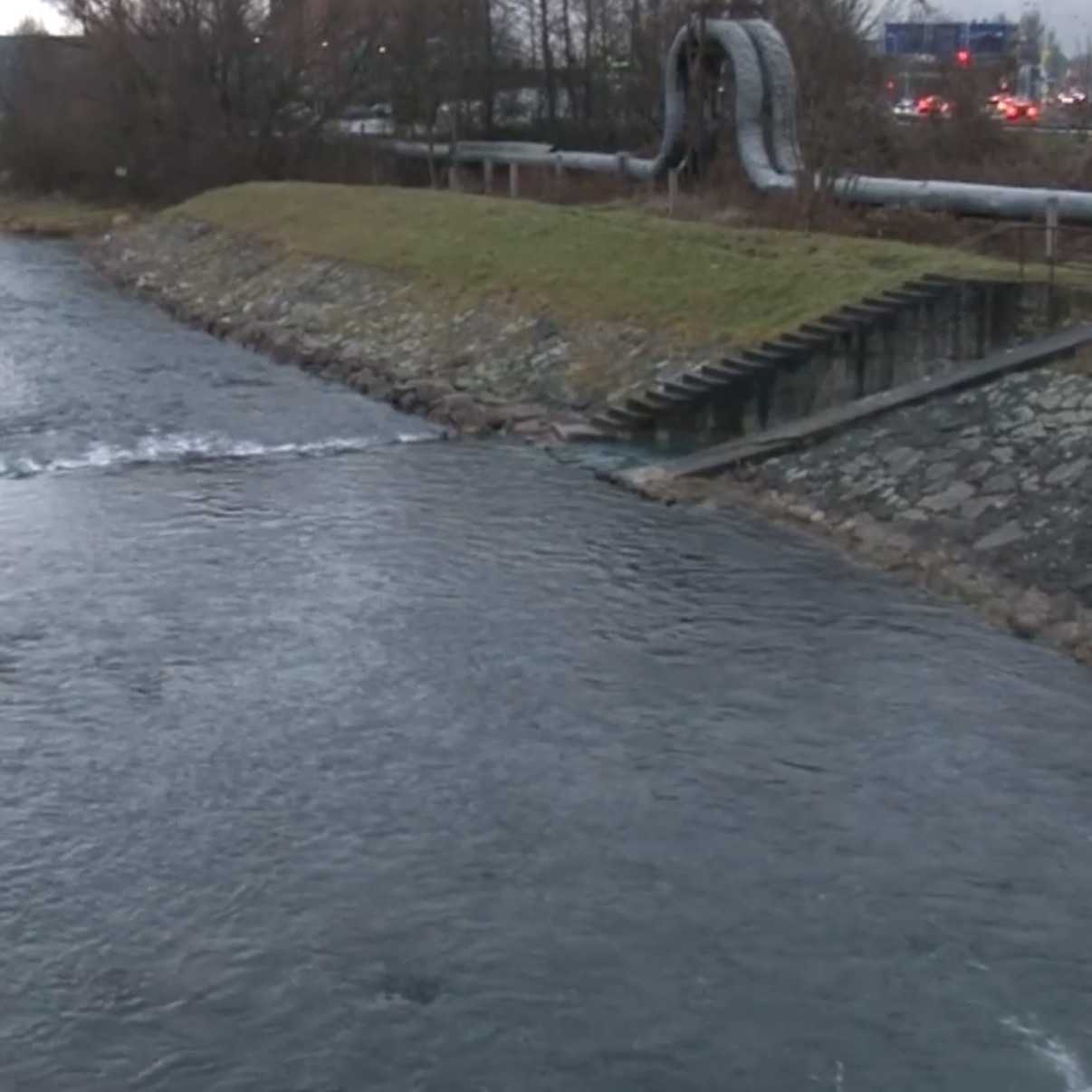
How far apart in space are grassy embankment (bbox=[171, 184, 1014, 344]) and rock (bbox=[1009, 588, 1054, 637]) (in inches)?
302

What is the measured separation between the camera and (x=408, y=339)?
31.8m

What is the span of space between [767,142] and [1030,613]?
24.0m

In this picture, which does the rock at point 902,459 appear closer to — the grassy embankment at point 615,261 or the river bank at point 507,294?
the grassy embankment at point 615,261

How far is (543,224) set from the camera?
114 ft

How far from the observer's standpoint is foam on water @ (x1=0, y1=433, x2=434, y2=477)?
938 inches

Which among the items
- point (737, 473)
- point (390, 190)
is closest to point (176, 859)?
point (737, 473)

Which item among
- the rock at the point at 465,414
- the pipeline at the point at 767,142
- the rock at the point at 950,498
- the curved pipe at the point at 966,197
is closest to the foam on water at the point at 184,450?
the rock at the point at 465,414

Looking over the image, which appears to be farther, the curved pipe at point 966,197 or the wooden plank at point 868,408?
the curved pipe at point 966,197

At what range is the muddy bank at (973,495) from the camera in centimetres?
1752

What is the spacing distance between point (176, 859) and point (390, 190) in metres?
34.2

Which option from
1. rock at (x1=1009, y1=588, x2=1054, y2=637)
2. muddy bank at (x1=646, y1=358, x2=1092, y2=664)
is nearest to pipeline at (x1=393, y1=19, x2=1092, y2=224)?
muddy bank at (x1=646, y1=358, x2=1092, y2=664)

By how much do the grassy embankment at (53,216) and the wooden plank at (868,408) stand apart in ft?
125

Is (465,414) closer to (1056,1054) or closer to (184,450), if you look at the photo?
(184,450)

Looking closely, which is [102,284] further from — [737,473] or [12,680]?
[12,680]
